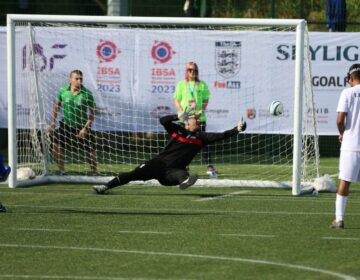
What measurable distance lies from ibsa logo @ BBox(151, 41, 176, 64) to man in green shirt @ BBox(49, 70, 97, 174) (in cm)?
329

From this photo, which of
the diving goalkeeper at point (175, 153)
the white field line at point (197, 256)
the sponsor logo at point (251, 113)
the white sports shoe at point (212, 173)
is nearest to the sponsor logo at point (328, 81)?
the sponsor logo at point (251, 113)

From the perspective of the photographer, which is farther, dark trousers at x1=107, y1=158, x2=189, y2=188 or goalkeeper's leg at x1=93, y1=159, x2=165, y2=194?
goalkeeper's leg at x1=93, y1=159, x2=165, y2=194

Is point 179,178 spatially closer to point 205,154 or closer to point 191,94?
point 191,94

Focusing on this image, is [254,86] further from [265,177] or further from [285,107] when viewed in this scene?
[265,177]

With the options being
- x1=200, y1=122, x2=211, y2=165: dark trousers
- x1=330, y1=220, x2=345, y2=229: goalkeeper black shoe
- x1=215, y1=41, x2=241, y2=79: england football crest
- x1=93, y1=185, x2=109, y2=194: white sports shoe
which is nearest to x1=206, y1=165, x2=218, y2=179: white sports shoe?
x1=200, y1=122, x2=211, y2=165: dark trousers

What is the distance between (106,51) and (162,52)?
1.20 m

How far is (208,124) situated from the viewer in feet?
75.1

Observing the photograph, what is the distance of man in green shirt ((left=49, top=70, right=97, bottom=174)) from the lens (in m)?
19.6

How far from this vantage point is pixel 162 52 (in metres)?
22.9

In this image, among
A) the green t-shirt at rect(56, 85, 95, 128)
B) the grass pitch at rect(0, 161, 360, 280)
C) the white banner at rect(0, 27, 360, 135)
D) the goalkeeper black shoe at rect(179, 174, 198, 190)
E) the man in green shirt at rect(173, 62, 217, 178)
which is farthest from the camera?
the white banner at rect(0, 27, 360, 135)

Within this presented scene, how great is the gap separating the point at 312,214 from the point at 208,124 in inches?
343

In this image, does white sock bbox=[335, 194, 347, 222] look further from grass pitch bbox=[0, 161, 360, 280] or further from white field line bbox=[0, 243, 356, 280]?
white field line bbox=[0, 243, 356, 280]

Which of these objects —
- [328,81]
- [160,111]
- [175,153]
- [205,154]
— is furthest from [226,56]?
[175,153]

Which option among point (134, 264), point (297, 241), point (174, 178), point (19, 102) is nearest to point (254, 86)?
point (19, 102)
